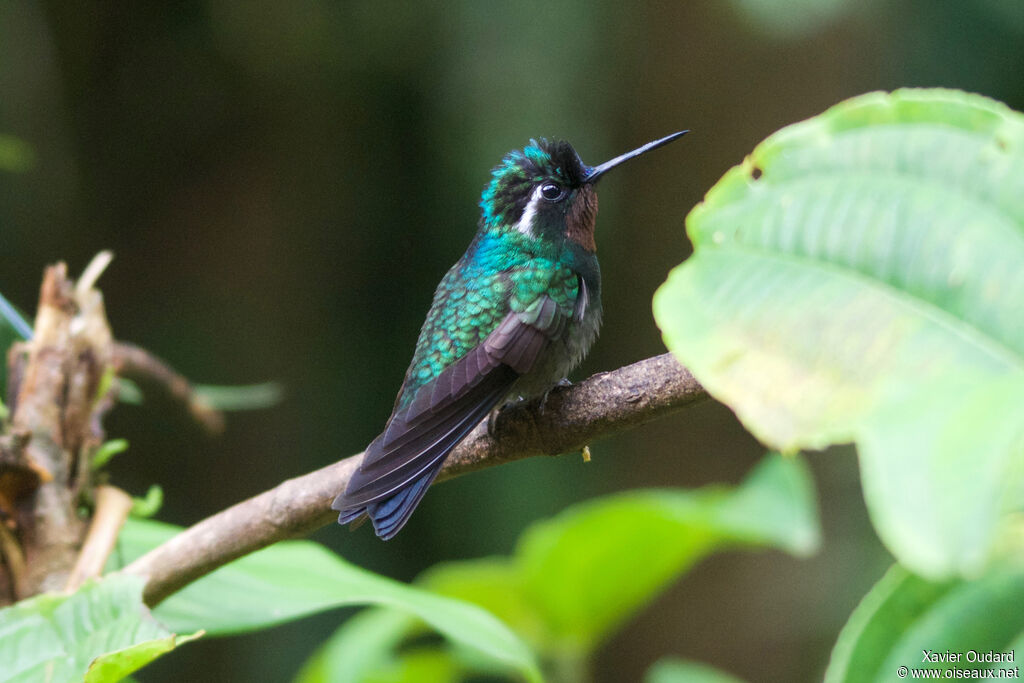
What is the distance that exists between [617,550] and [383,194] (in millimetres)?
2017

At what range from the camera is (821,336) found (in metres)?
0.59

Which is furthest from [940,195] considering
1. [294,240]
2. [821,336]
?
[294,240]

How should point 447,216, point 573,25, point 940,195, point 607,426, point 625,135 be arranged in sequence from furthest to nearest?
point 625,135, point 447,216, point 573,25, point 607,426, point 940,195

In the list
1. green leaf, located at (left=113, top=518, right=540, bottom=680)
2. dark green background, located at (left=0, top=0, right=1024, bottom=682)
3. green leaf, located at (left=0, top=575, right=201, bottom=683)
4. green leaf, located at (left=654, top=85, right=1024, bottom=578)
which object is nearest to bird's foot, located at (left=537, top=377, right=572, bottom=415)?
green leaf, located at (left=113, top=518, right=540, bottom=680)

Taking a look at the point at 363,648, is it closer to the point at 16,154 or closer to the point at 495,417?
the point at 495,417

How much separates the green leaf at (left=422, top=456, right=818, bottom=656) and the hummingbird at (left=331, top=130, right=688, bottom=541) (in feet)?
1.37

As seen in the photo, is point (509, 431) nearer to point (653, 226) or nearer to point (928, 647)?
point (928, 647)

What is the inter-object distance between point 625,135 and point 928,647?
3118 mm

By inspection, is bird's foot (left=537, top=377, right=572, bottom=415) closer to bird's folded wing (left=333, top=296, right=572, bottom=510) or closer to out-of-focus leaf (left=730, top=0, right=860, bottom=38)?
bird's folded wing (left=333, top=296, right=572, bottom=510)

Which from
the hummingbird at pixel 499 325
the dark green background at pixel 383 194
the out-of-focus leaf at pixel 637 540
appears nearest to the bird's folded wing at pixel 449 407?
the hummingbird at pixel 499 325

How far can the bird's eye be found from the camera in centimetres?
184

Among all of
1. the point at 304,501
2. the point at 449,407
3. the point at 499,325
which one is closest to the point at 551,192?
the point at 499,325

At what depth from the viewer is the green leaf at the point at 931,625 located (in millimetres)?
674

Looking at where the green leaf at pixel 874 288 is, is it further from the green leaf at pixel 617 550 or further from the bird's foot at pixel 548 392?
the green leaf at pixel 617 550
